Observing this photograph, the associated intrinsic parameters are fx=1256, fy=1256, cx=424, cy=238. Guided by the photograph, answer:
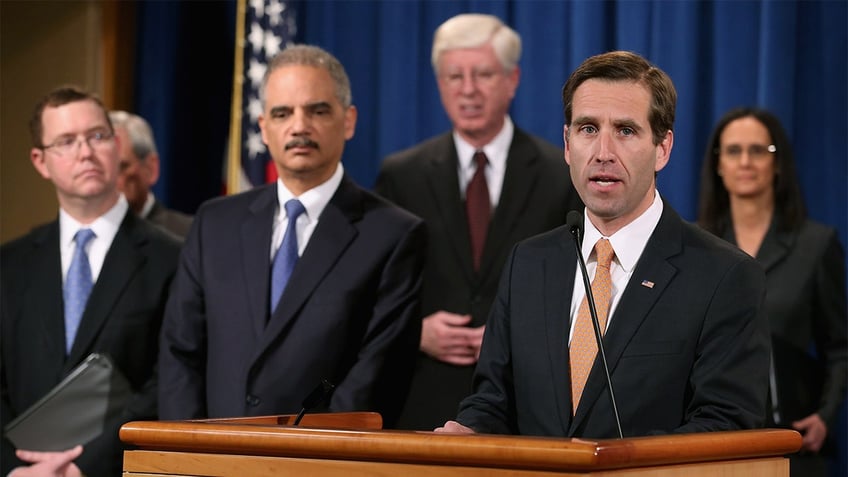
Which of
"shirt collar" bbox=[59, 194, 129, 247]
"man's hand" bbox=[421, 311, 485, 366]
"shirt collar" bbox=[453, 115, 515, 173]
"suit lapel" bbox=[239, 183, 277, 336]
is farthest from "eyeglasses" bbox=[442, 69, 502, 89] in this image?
"shirt collar" bbox=[59, 194, 129, 247]

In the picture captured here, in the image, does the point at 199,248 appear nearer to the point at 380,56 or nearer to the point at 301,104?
the point at 301,104

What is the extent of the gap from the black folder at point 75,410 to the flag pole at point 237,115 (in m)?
2.06

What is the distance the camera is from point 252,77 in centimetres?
580

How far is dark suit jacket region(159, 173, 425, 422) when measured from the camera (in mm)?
3318

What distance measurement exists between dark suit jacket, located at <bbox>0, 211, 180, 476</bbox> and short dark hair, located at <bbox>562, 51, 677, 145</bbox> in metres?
1.84

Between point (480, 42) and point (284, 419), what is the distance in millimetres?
2177

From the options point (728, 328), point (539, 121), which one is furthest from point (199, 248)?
point (539, 121)

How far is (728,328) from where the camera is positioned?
2420 millimetres

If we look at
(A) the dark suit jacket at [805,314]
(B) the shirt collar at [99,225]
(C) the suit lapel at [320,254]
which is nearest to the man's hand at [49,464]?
(B) the shirt collar at [99,225]

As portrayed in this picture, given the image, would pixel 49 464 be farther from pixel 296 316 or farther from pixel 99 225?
pixel 296 316

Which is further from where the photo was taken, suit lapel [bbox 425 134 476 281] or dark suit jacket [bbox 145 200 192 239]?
dark suit jacket [bbox 145 200 192 239]

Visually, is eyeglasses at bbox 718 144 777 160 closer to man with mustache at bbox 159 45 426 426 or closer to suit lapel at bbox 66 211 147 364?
man with mustache at bbox 159 45 426 426

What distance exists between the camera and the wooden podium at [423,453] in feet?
5.86

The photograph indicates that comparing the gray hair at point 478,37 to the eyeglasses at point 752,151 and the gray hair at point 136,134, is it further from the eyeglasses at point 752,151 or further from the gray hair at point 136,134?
the gray hair at point 136,134
